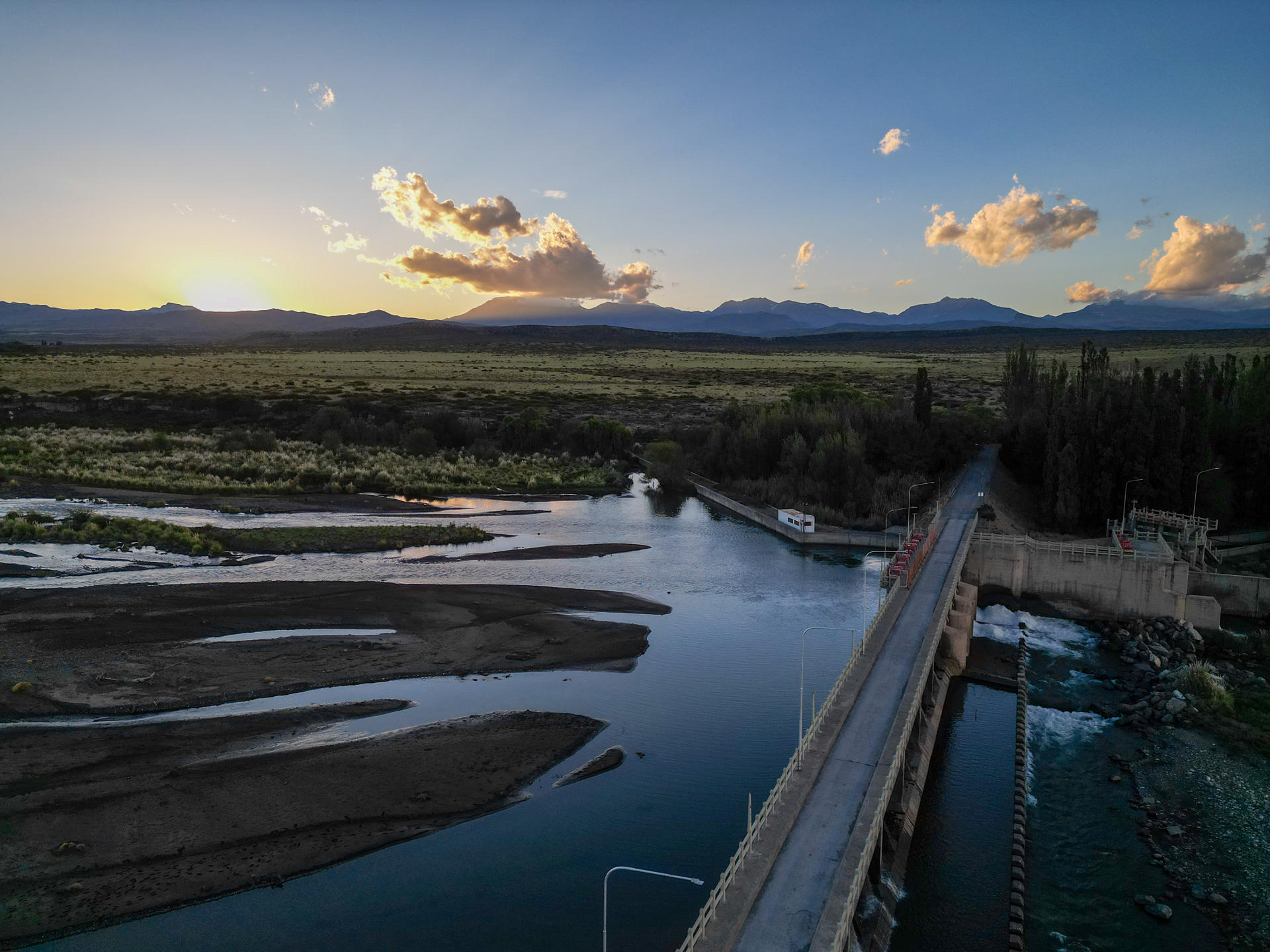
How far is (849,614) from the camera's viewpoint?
36.6 meters

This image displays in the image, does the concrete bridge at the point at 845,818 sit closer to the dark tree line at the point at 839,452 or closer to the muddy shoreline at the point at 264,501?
the dark tree line at the point at 839,452

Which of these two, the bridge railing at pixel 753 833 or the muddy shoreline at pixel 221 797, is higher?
the bridge railing at pixel 753 833

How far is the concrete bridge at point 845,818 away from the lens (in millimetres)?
13766

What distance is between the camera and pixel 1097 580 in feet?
133

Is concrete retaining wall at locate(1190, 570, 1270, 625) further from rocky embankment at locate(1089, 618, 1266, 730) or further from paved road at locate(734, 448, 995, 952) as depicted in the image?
paved road at locate(734, 448, 995, 952)

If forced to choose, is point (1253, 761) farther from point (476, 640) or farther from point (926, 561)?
point (476, 640)

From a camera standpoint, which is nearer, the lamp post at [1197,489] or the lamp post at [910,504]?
the lamp post at [910,504]

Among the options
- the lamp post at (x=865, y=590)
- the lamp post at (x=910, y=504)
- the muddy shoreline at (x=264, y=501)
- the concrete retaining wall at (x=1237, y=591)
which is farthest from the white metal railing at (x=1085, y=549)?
the muddy shoreline at (x=264, y=501)

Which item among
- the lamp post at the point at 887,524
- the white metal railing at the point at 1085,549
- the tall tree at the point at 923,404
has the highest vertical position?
the tall tree at the point at 923,404

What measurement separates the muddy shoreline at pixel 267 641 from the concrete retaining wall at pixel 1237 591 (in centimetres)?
2800

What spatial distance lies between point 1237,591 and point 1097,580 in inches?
268

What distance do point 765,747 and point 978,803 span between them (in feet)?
19.9

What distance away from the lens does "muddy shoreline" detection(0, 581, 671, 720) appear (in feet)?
83.4

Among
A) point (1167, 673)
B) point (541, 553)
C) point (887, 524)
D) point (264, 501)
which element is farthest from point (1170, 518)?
point (264, 501)
